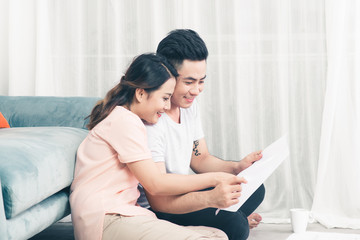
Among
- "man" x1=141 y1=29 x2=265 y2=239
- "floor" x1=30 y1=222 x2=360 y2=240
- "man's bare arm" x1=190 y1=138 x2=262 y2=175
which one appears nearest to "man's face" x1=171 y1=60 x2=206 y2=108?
"man" x1=141 y1=29 x2=265 y2=239

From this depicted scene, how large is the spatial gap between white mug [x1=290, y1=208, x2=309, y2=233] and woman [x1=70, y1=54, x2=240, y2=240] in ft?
2.37

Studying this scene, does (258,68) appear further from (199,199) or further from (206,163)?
(199,199)

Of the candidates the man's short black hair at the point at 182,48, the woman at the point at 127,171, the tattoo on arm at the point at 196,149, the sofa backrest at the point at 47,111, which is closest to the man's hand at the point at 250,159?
the tattoo on arm at the point at 196,149

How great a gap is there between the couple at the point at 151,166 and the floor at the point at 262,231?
22.4 inches

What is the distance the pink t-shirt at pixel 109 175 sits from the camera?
1307 millimetres

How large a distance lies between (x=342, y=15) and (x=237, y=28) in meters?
0.52

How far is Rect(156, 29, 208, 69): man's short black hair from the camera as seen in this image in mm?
1514

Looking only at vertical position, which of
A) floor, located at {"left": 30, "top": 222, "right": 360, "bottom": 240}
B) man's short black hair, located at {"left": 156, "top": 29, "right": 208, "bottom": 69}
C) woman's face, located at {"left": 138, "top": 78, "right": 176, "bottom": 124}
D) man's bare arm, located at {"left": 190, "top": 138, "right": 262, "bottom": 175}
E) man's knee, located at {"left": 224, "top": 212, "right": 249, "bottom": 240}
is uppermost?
man's short black hair, located at {"left": 156, "top": 29, "right": 208, "bottom": 69}

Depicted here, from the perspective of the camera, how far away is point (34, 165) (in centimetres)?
132

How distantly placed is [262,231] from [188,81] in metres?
1.00

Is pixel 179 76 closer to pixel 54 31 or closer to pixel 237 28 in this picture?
pixel 237 28

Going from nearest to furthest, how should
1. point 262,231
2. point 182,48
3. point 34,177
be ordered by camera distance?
point 34,177
point 182,48
point 262,231

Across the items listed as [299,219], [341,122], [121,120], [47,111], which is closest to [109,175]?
[121,120]

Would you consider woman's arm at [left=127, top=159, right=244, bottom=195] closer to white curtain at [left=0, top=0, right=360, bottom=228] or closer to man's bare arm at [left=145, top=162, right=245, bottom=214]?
man's bare arm at [left=145, top=162, right=245, bottom=214]
